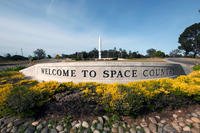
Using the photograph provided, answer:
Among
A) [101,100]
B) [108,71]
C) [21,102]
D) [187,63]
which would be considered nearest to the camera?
[21,102]

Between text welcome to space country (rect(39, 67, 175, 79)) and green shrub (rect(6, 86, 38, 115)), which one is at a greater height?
text welcome to space country (rect(39, 67, 175, 79))

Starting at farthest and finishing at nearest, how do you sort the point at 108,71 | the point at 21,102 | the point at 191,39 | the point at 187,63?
the point at 191,39, the point at 187,63, the point at 108,71, the point at 21,102

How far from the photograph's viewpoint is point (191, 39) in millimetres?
74188

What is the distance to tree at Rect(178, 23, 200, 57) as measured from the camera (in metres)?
72.3

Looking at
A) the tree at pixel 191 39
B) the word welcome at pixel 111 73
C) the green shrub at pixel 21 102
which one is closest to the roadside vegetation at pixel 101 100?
the green shrub at pixel 21 102

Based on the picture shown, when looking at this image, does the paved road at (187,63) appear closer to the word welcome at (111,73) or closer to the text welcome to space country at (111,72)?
the word welcome at (111,73)

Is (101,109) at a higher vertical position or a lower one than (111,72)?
lower

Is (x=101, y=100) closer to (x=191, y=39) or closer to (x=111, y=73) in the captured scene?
(x=111, y=73)

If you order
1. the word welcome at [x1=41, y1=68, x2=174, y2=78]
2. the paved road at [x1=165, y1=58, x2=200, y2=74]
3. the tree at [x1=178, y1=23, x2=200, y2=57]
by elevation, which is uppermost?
the tree at [x1=178, y1=23, x2=200, y2=57]

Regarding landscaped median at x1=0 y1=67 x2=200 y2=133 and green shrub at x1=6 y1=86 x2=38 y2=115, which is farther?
green shrub at x1=6 y1=86 x2=38 y2=115

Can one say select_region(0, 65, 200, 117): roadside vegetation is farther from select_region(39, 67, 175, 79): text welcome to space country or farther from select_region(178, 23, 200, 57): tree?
select_region(178, 23, 200, 57): tree

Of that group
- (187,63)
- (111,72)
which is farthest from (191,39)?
(111,72)

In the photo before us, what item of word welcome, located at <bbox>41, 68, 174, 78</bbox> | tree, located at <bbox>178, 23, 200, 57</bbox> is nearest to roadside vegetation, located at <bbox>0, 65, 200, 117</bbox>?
word welcome, located at <bbox>41, 68, 174, 78</bbox>

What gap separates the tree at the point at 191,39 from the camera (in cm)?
7231
